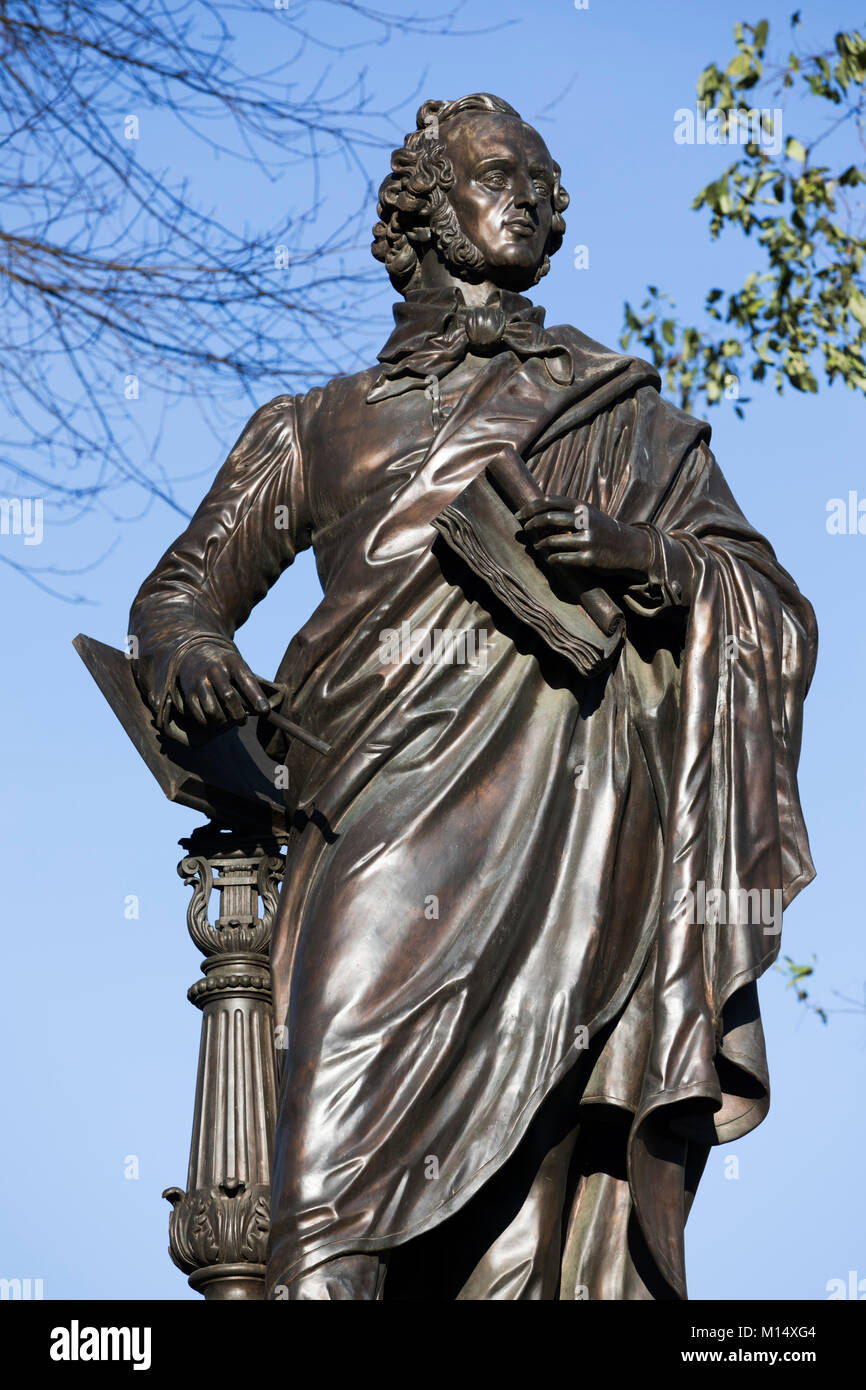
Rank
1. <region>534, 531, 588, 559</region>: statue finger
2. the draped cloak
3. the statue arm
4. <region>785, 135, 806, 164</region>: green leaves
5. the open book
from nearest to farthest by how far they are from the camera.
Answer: the draped cloak < <region>534, 531, 588, 559</region>: statue finger < the open book < the statue arm < <region>785, 135, 806, 164</region>: green leaves

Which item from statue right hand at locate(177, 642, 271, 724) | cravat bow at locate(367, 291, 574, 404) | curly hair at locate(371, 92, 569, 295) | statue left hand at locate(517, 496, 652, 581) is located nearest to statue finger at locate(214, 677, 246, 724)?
statue right hand at locate(177, 642, 271, 724)

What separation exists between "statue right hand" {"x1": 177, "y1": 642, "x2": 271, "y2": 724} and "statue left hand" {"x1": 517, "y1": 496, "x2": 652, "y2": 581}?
2.52ft

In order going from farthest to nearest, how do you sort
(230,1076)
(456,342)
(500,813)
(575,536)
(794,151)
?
(794,151) → (456,342) → (230,1076) → (500,813) → (575,536)

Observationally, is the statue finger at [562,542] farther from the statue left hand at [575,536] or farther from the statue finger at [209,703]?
the statue finger at [209,703]

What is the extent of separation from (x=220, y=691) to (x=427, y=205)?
156 cm

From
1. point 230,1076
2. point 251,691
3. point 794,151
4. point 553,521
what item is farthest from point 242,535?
point 794,151

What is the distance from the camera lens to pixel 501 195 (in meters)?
7.92

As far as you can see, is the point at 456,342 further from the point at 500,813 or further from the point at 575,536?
the point at 500,813

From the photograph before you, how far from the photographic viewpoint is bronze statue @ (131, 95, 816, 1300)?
7.06 meters

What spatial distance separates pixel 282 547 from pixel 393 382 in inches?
20.6

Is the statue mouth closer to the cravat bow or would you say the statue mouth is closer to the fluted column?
the cravat bow

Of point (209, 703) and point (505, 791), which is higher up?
point (209, 703)

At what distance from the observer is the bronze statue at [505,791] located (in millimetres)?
7062

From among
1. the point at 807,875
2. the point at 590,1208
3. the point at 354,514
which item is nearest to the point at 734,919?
the point at 807,875
